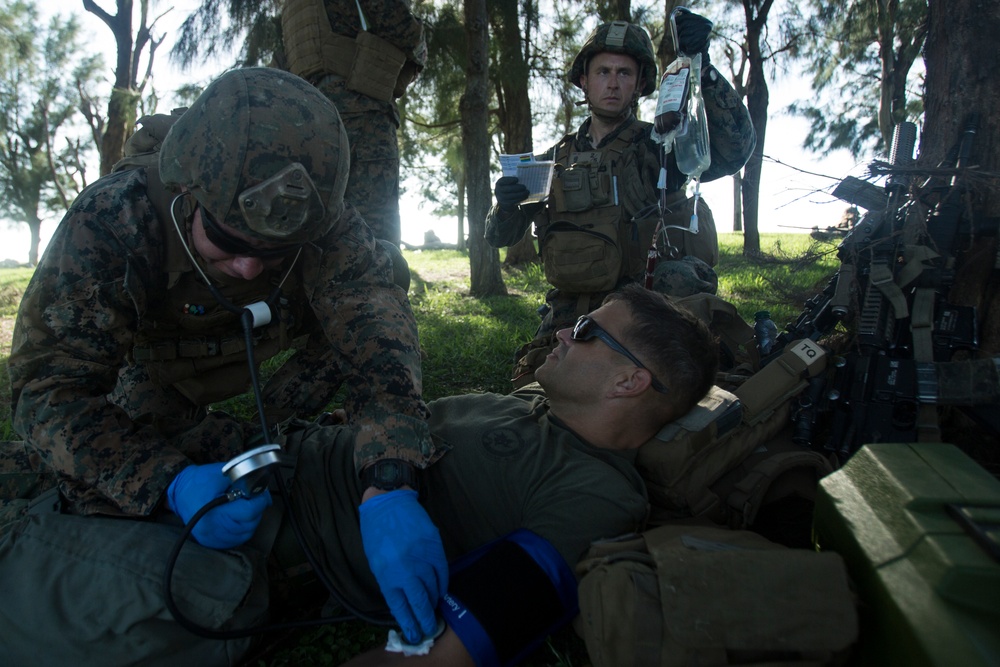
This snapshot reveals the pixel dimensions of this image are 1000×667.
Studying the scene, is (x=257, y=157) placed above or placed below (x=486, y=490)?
above

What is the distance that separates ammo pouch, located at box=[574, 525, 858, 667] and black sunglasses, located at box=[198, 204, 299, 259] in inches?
53.5

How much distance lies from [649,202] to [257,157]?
2.72 metres

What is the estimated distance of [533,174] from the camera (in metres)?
4.11

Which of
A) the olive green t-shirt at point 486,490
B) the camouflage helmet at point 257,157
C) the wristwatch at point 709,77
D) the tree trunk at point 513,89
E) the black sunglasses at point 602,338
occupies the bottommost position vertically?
the olive green t-shirt at point 486,490

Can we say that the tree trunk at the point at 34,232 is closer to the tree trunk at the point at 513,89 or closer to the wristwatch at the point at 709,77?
the tree trunk at the point at 513,89

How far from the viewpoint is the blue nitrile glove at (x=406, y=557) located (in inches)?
64.4

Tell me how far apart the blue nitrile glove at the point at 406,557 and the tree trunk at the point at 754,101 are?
906 centimetres

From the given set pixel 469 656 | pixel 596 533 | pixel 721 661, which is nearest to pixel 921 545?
pixel 721 661

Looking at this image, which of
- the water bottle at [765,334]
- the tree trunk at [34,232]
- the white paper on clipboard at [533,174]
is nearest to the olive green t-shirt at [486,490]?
the water bottle at [765,334]

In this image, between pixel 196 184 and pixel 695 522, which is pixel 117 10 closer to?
pixel 196 184

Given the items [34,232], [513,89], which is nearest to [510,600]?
[513,89]

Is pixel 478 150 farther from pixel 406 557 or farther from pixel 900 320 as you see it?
pixel 406 557

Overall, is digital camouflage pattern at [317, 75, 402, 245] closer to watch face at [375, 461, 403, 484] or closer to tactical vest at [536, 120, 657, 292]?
tactical vest at [536, 120, 657, 292]

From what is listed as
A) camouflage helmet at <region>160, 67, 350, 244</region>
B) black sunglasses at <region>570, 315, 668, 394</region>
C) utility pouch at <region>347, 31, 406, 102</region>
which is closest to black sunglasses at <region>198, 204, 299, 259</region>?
camouflage helmet at <region>160, 67, 350, 244</region>
